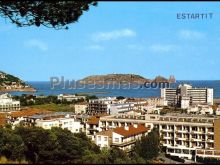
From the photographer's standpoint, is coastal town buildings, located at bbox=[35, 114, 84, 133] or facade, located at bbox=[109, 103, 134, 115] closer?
coastal town buildings, located at bbox=[35, 114, 84, 133]

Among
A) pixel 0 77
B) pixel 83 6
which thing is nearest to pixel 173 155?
pixel 83 6

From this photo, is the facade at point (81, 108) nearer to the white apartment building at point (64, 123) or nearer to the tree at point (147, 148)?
the white apartment building at point (64, 123)

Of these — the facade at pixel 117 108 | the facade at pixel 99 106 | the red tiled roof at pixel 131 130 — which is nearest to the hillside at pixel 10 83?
the facade at pixel 99 106

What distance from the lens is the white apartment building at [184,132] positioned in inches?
1411

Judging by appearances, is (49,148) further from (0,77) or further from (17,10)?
(0,77)

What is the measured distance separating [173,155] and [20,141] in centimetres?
1405

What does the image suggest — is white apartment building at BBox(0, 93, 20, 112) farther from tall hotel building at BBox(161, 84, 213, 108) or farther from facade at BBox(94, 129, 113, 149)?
facade at BBox(94, 129, 113, 149)

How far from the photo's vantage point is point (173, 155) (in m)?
34.9

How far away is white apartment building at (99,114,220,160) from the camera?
118ft

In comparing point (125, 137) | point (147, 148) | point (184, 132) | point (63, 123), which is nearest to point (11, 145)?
point (147, 148)

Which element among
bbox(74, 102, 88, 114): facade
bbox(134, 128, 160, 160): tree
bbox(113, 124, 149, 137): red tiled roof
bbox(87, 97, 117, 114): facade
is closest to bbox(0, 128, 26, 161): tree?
bbox(134, 128, 160, 160): tree

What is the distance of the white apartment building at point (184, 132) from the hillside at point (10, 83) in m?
116

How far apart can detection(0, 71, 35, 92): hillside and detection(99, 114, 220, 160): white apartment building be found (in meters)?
116

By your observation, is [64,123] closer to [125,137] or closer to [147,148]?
[125,137]
